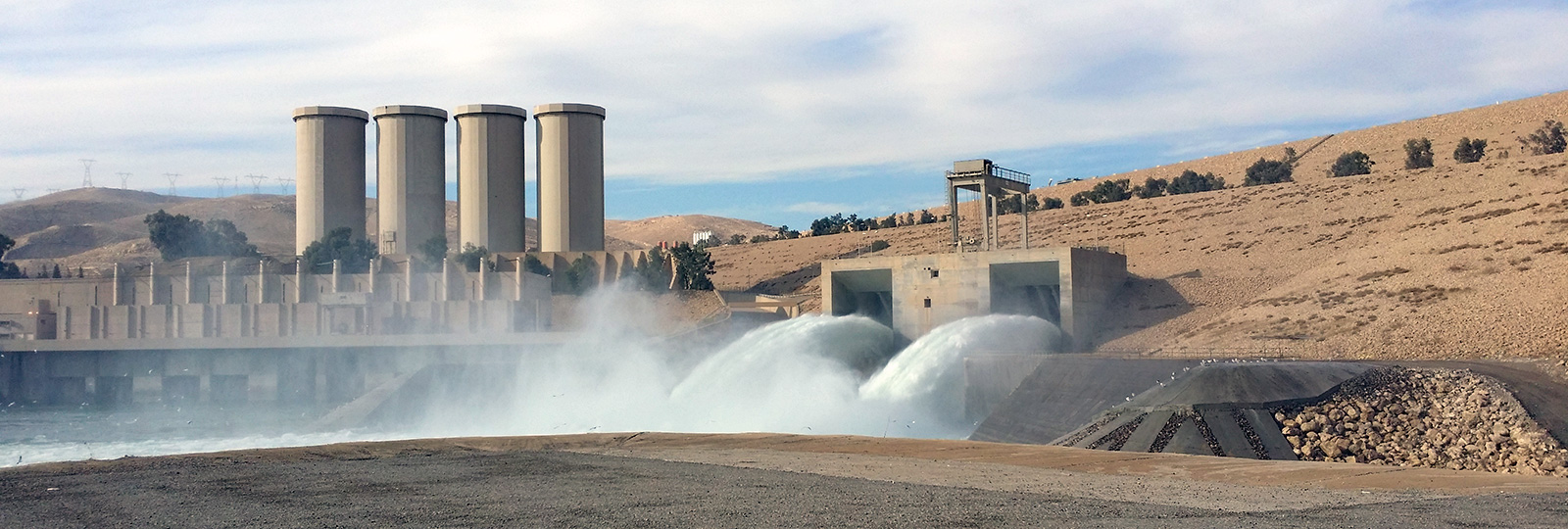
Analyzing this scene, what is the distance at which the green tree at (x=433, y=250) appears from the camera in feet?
354

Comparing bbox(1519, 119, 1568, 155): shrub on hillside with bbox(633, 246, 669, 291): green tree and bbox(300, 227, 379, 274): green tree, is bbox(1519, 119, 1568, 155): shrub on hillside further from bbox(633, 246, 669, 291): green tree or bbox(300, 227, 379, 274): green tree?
bbox(300, 227, 379, 274): green tree

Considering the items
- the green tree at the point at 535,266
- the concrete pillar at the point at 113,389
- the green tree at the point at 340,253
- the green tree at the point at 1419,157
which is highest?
the green tree at the point at 1419,157

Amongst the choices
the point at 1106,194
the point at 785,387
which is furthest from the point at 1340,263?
the point at 1106,194

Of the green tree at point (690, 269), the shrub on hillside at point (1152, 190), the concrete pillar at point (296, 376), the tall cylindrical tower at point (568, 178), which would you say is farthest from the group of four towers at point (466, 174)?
the shrub on hillside at point (1152, 190)

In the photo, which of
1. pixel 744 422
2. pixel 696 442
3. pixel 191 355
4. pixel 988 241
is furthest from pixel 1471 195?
pixel 191 355

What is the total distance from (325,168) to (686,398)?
75224 mm

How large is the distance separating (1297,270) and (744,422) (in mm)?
35954

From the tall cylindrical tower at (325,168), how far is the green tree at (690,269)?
37.7 meters

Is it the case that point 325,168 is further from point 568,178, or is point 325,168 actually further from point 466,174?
point 568,178

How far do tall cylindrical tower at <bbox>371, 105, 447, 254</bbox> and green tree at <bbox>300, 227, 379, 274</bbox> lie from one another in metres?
5.19

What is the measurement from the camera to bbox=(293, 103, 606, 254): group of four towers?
117250 millimetres

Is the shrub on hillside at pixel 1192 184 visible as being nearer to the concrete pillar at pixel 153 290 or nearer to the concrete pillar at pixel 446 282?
the concrete pillar at pixel 446 282

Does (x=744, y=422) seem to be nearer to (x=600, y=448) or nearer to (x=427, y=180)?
(x=600, y=448)

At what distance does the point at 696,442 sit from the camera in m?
36.5
